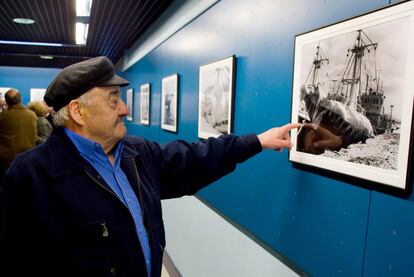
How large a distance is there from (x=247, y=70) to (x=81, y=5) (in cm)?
296

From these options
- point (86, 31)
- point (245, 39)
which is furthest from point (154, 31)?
point (245, 39)

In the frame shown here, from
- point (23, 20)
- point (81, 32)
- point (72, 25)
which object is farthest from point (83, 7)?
point (81, 32)

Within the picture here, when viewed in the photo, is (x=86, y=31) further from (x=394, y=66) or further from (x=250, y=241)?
(x=394, y=66)

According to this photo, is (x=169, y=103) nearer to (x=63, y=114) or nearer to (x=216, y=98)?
(x=216, y=98)

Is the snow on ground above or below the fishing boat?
below

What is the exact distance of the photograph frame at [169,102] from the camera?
356 cm

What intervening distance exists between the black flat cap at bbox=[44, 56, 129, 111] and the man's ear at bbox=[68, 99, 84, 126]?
19 millimetres

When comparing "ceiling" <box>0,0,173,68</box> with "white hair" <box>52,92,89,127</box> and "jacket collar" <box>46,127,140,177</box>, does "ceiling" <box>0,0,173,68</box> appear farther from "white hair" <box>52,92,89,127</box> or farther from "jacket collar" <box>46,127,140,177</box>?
"jacket collar" <box>46,127,140,177</box>

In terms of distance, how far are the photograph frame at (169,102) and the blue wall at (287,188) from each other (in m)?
0.78

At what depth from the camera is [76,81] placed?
48.4 inches

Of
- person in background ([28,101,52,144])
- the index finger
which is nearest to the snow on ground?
the index finger

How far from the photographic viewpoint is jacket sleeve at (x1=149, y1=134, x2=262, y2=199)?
1.58 meters

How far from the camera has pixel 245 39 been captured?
6.86 feet

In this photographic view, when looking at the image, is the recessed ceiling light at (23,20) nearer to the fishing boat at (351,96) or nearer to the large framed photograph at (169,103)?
the large framed photograph at (169,103)
